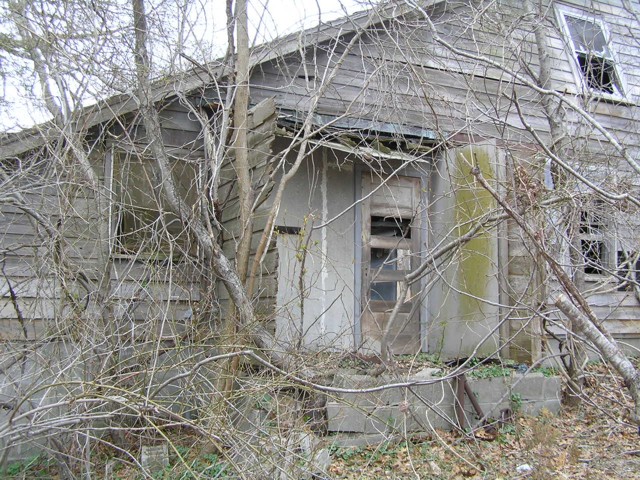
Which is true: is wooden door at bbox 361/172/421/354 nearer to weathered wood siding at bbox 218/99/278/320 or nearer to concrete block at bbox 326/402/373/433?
weathered wood siding at bbox 218/99/278/320

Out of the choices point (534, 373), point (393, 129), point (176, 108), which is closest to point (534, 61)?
point (393, 129)

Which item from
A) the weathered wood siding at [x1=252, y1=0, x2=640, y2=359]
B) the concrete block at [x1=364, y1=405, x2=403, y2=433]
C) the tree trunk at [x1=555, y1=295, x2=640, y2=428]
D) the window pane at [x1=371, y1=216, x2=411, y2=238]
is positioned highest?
the weathered wood siding at [x1=252, y1=0, x2=640, y2=359]

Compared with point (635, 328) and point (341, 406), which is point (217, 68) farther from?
point (635, 328)

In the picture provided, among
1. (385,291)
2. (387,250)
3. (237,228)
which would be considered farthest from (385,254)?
(237,228)

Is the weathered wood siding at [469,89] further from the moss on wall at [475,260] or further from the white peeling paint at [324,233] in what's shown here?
Answer: the white peeling paint at [324,233]

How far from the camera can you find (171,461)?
551 centimetres

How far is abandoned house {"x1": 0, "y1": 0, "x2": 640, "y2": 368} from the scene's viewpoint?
564 cm

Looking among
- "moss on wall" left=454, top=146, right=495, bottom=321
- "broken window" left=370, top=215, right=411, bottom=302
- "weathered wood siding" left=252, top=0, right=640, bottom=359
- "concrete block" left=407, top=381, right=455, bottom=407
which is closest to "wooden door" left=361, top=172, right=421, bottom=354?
"broken window" left=370, top=215, right=411, bottom=302

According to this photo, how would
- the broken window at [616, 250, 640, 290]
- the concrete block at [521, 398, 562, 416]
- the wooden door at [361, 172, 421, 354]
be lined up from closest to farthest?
the broken window at [616, 250, 640, 290] < the concrete block at [521, 398, 562, 416] < the wooden door at [361, 172, 421, 354]

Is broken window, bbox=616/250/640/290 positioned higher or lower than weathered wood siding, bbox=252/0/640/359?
lower

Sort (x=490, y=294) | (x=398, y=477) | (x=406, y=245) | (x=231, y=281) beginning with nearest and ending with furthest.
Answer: (x=398, y=477) < (x=231, y=281) < (x=490, y=294) < (x=406, y=245)

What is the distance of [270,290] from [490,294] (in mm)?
2924

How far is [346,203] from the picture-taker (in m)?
8.38

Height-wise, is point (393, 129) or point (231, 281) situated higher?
point (393, 129)
